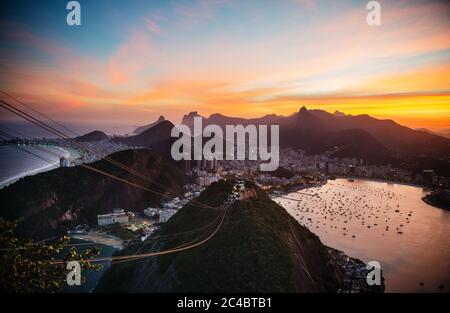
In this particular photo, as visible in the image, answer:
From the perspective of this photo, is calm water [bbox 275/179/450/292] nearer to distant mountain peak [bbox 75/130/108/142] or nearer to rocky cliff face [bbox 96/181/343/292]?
rocky cliff face [bbox 96/181/343/292]

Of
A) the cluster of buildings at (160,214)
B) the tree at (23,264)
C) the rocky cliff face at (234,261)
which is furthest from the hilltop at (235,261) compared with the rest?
the cluster of buildings at (160,214)

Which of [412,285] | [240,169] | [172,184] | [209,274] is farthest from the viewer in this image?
[240,169]

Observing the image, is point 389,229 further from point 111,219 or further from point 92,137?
point 92,137

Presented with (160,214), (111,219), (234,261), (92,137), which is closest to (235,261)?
(234,261)
